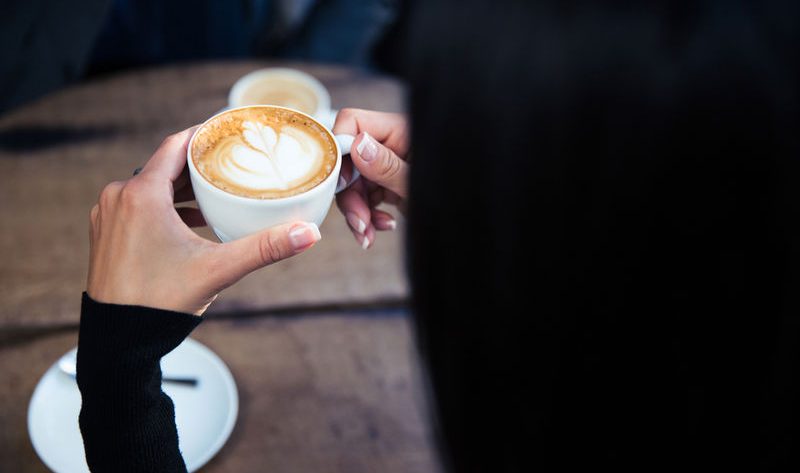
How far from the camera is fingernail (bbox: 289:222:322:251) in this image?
29.4 inches

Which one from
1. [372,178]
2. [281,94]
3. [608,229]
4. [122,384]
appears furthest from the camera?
[281,94]

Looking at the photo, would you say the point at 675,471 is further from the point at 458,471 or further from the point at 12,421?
the point at 12,421

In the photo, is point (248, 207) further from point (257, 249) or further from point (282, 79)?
point (282, 79)

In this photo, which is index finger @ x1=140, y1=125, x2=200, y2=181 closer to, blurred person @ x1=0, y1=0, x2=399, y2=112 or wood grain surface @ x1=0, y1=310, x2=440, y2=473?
wood grain surface @ x1=0, y1=310, x2=440, y2=473

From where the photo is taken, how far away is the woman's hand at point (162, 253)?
0.72 m

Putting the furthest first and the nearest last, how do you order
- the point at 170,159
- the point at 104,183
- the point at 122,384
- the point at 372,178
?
the point at 104,183
the point at 372,178
the point at 170,159
the point at 122,384

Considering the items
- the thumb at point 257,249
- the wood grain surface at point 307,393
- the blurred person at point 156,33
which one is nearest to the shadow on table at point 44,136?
the wood grain surface at point 307,393

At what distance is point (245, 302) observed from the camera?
Result: 100 cm

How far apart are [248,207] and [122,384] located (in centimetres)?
23

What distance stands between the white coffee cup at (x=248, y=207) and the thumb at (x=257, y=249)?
0.07 ft

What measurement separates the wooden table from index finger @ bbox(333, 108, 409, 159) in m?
0.18

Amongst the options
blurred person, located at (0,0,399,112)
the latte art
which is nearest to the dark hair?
the latte art

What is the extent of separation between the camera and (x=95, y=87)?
1.37m

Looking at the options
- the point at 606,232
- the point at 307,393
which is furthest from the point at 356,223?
the point at 606,232
